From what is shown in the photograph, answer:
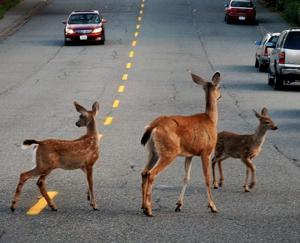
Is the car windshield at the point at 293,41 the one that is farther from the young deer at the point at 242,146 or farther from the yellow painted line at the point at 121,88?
the young deer at the point at 242,146

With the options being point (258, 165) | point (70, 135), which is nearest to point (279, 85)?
point (70, 135)

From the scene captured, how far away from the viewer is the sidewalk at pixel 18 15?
5853 centimetres

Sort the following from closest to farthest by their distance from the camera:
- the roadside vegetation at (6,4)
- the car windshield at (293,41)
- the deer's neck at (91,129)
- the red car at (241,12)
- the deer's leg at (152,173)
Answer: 1. the deer's leg at (152,173)
2. the deer's neck at (91,129)
3. the car windshield at (293,41)
4. the red car at (241,12)
5. the roadside vegetation at (6,4)

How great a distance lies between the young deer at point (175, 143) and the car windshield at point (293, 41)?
19554mm

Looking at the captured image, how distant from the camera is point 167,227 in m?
9.90

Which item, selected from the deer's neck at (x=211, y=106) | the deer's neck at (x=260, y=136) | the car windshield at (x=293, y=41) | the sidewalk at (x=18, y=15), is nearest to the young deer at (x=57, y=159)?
the deer's neck at (x=211, y=106)

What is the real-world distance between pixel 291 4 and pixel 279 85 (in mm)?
33424

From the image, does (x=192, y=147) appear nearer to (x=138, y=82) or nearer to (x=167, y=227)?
(x=167, y=227)

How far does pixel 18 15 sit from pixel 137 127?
48.2 meters

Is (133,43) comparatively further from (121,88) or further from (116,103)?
(116,103)

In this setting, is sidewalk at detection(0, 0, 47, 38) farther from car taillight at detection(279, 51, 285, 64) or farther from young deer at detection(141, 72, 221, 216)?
young deer at detection(141, 72, 221, 216)

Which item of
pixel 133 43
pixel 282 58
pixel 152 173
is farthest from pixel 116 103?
pixel 133 43

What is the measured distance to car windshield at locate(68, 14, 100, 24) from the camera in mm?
50031

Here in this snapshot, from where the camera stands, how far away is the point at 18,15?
6694cm
